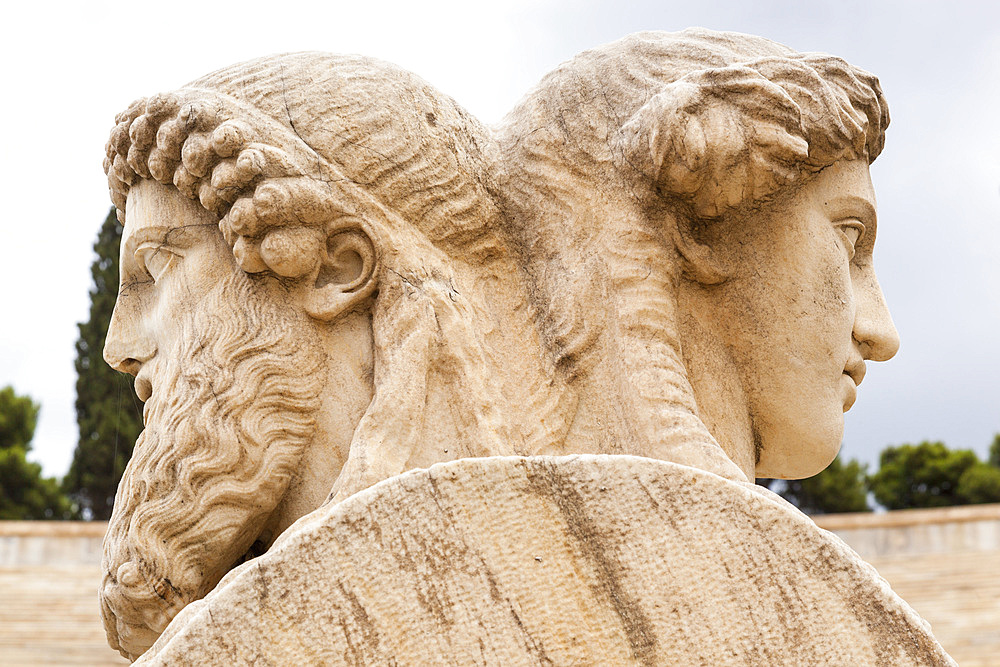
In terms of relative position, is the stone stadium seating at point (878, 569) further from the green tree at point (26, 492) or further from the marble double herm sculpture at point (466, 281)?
the marble double herm sculpture at point (466, 281)

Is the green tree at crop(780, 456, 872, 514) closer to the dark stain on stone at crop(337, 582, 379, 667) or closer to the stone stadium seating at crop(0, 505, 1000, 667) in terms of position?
the stone stadium seating at crop(0, 505, 1000, 667)

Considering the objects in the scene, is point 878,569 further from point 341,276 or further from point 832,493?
point 341,276

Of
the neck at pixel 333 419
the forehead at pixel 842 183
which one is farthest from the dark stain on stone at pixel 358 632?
the forehead at pixel 842 183

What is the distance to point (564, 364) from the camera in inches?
83.3

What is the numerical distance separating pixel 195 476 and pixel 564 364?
675mm

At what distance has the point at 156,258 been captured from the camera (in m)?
2.24

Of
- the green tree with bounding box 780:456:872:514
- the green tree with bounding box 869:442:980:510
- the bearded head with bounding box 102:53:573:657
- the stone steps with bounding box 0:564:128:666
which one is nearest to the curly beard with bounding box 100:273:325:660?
the bearded head with bounding box 102:53:573:657

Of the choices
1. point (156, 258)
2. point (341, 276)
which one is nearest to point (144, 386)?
point (156, 258)

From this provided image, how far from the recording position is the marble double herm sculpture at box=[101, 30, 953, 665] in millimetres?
2035

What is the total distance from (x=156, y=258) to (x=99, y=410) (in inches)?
487

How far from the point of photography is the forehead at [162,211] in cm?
221

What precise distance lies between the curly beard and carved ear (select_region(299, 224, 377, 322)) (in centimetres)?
5

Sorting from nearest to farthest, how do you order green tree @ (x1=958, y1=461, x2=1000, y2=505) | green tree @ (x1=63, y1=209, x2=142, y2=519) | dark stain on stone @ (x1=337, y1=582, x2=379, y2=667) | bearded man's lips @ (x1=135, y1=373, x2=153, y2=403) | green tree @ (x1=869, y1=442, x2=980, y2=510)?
dark stain on stone @ (x1=337, y1=582, x2=379, y2=667) → bearded man's lips @ (x1=135, y1=373, x2=153, y2=403) → green tree @ (x1=63, y1=209, x2=142, y2=519) → green tree @ (x1=958, y1=461, x2=1000, y2=505) → green tree @ (x1=869, y1=442, x2=980, y2=510)

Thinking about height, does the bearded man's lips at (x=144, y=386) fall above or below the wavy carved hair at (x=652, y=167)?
below
